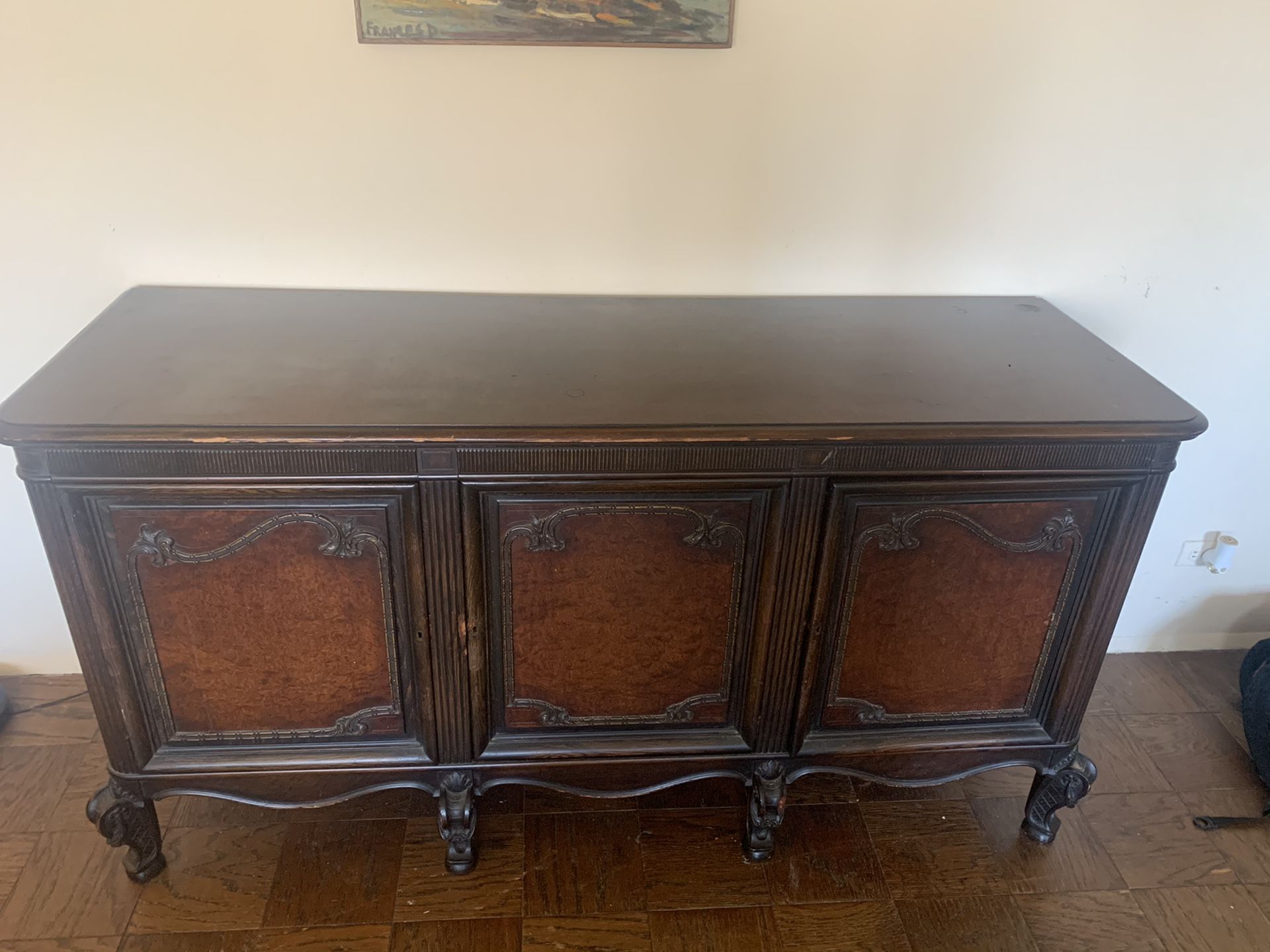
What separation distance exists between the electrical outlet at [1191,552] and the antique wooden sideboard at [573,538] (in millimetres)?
668

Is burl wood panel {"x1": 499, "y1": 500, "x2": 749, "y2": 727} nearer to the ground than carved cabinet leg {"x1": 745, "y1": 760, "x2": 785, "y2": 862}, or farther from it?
farther from it

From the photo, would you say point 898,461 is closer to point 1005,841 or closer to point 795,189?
point 795,189

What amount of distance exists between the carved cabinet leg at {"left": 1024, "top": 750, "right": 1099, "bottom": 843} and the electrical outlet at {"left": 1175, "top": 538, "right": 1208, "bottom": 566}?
2.05 feet

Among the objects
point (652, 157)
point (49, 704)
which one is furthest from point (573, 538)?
point (49, 704)

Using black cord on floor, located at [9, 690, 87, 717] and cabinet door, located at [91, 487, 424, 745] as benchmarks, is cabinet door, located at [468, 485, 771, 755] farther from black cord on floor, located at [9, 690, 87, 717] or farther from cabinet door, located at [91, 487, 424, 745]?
black cord on floor, located at [9, 690, 87, 717]

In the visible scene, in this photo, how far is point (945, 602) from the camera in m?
1.40

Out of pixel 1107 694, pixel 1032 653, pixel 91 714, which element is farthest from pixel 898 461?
pixel 91 714

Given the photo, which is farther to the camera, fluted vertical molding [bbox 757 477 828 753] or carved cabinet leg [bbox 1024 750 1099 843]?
carved cabinet leg [bbox 1024 750 1099 843]

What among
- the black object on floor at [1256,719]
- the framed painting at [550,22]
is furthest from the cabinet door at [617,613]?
the black object on floor at [1256,719]

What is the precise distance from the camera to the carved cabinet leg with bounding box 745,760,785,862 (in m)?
1.52

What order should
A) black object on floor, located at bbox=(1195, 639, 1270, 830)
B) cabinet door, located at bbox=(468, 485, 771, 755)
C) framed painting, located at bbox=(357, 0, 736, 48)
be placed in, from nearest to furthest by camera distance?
cabinet door, located at bbox=(468, 485, 771, 755) < framed painting, located at bbox=(357, 0, 736, 48) < black object on floor, located at bbox=(1195, 639, 1270, 830)

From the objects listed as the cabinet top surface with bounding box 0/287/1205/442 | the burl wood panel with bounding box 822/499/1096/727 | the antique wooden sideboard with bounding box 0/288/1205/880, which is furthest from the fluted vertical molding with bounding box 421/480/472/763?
the burl wood panel with bounding box 822/499/1096/727

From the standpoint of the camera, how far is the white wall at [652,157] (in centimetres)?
145

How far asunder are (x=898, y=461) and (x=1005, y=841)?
85cm
